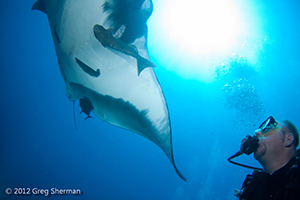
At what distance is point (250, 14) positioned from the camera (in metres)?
10.2

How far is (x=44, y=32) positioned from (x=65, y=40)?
43.3 ft

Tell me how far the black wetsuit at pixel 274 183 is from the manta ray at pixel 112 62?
2.90 feet

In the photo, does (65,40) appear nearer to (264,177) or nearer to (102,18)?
(102,18)

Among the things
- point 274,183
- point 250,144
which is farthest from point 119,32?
point 274,183

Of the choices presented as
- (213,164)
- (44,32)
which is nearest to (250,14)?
(44,32)

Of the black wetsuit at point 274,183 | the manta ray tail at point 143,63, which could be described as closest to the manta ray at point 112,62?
the manta ray tail at point 143,63

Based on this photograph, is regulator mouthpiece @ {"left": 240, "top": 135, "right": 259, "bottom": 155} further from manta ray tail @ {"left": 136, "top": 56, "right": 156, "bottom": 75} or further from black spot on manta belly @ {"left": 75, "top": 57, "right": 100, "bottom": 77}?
black spot on manta belly @ {"left": 75, "top": 57, "right": 100, "bottom": 77}

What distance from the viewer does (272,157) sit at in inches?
58.6

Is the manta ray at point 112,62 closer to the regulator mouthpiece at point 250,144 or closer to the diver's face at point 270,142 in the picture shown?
the regulator mouthpiece at point 250,144

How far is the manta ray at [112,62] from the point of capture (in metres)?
1.95

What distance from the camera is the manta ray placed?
1945 mm

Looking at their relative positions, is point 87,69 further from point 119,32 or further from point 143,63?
point 143,63

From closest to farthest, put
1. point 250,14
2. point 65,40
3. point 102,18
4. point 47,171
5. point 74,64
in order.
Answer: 1. point 102,18
2. point 65,40
3. point 74,64
4. point 250,14
5. point 47,171

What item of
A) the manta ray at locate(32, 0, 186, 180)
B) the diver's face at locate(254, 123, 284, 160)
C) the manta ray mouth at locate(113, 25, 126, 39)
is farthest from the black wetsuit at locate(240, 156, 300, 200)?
the manta ray mouth at locate(113, 25, 126, 39)
